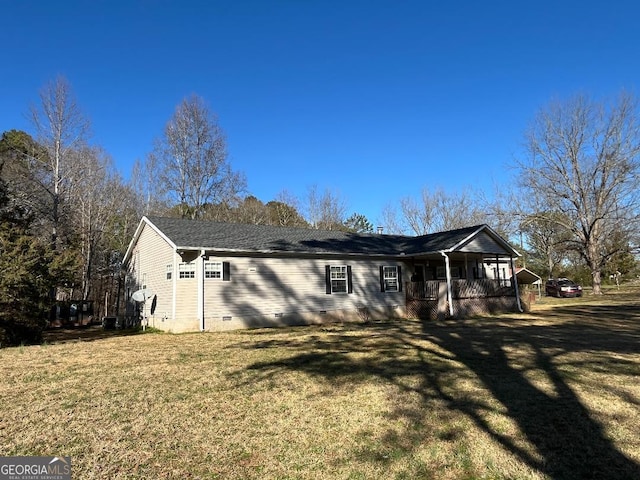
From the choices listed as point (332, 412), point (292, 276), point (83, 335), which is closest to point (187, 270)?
point (292, 276)

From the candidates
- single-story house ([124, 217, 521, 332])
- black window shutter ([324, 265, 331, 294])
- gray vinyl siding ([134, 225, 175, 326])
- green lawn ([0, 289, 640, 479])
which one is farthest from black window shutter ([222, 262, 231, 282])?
green lawn ([0, 289, 640, 479])

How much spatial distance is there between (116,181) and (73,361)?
25222 millimetres

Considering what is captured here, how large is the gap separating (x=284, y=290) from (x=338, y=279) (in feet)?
8.66

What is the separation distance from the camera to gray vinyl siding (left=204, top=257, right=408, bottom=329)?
1470 centimetres

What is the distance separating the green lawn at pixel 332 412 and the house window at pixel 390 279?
9535 mm

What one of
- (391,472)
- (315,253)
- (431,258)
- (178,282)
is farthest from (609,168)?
(391,472)

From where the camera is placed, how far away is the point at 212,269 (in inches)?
576

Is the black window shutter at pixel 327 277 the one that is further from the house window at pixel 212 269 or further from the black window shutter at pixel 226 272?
the house window at pixel 212 269

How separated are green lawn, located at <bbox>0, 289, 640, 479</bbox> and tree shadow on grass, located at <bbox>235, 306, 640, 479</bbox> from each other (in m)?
0.03

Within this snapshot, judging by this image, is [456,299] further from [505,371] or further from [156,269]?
[156,269]

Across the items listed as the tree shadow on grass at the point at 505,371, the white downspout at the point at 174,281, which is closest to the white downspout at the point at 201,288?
the white downspout at the point at 174,281

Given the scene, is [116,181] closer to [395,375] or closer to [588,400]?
[395,375]

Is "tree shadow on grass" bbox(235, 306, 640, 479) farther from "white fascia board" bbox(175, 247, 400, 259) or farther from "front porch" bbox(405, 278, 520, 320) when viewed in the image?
"white fascia board" bbox(175, 247, 400, 259)

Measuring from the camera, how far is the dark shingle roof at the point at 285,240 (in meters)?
15.2
